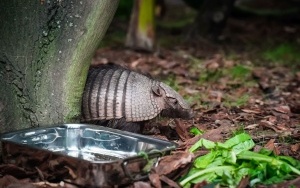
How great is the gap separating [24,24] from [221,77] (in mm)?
3433

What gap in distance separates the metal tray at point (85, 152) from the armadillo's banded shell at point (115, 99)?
65 cm

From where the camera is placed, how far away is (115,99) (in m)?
3.99

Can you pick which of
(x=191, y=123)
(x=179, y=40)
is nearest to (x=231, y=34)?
(x=179, y=40)

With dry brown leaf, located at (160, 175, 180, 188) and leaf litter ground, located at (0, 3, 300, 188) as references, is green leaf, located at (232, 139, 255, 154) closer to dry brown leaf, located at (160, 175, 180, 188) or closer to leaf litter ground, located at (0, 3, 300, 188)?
leaf litter ground, located at (0, 3, 300, 188)

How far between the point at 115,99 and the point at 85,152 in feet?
2.39

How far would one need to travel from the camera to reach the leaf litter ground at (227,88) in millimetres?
3045

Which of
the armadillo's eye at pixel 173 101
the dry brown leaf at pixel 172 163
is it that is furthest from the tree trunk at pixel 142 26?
the dry brown leaf at pixel 172 163

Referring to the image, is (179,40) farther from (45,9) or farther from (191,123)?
(45,9)

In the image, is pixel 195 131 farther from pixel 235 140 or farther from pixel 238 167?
pixel 238 167

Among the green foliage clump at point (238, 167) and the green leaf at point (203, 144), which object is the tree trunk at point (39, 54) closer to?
the green leaf at point (203, 144)

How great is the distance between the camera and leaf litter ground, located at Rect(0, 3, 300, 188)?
3045mm

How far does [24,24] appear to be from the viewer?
11.3ft

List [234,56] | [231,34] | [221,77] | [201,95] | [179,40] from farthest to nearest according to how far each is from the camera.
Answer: [231,34] → [179,40] → [234,56] → [221,77] → [201,95]

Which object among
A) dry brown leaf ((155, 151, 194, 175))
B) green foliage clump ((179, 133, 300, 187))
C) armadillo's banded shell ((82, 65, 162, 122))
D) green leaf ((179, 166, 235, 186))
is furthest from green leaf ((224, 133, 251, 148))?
armadillo's banded shell ((82, 65, 162, 122))
